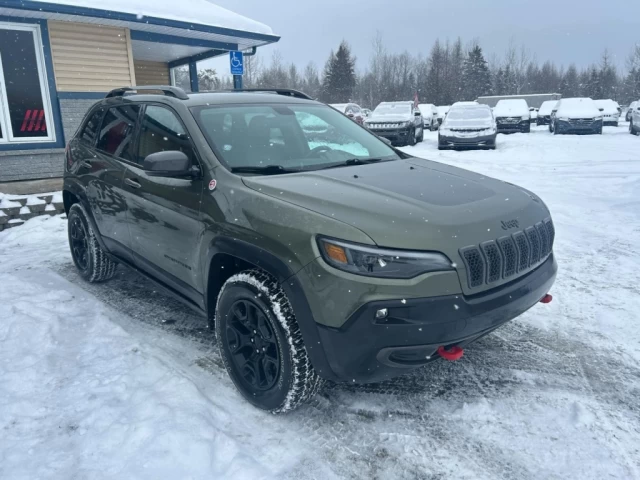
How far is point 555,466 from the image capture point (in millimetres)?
2391

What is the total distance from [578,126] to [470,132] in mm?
7997

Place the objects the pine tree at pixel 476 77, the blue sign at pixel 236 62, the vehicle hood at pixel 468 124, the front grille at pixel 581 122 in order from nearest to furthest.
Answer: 1. the blue sign at pixel 236 62
2. the vehicle hood at pixel 468 124
3. the front grille at pixel 581 122
4. the pine tree at pixel 476 77

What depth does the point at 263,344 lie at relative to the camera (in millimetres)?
2814

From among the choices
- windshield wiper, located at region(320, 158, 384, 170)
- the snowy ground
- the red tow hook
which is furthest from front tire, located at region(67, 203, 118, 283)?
the red tow hook

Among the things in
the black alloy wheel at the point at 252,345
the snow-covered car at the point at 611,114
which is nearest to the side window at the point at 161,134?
the black alloy wheel at the point at 252,345

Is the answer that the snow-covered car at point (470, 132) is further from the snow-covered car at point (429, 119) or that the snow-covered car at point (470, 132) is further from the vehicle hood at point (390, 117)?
the snow-covered car at point (429, 119)

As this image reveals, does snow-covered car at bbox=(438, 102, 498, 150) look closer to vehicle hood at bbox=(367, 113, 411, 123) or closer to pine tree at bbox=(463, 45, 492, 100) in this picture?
vehicle hood at bbox=(367, 113, 411, 123)

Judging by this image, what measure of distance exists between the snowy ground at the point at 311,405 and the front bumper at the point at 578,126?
19461mm

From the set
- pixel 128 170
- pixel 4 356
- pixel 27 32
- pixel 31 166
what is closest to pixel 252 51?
pixel 27 32

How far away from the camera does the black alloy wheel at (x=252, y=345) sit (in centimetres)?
277

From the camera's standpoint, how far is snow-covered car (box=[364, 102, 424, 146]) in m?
18.8

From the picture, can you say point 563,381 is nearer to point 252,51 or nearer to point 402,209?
point 402,209

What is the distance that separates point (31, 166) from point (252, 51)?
723 centimetres

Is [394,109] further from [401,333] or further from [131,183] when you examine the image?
[401,333]
